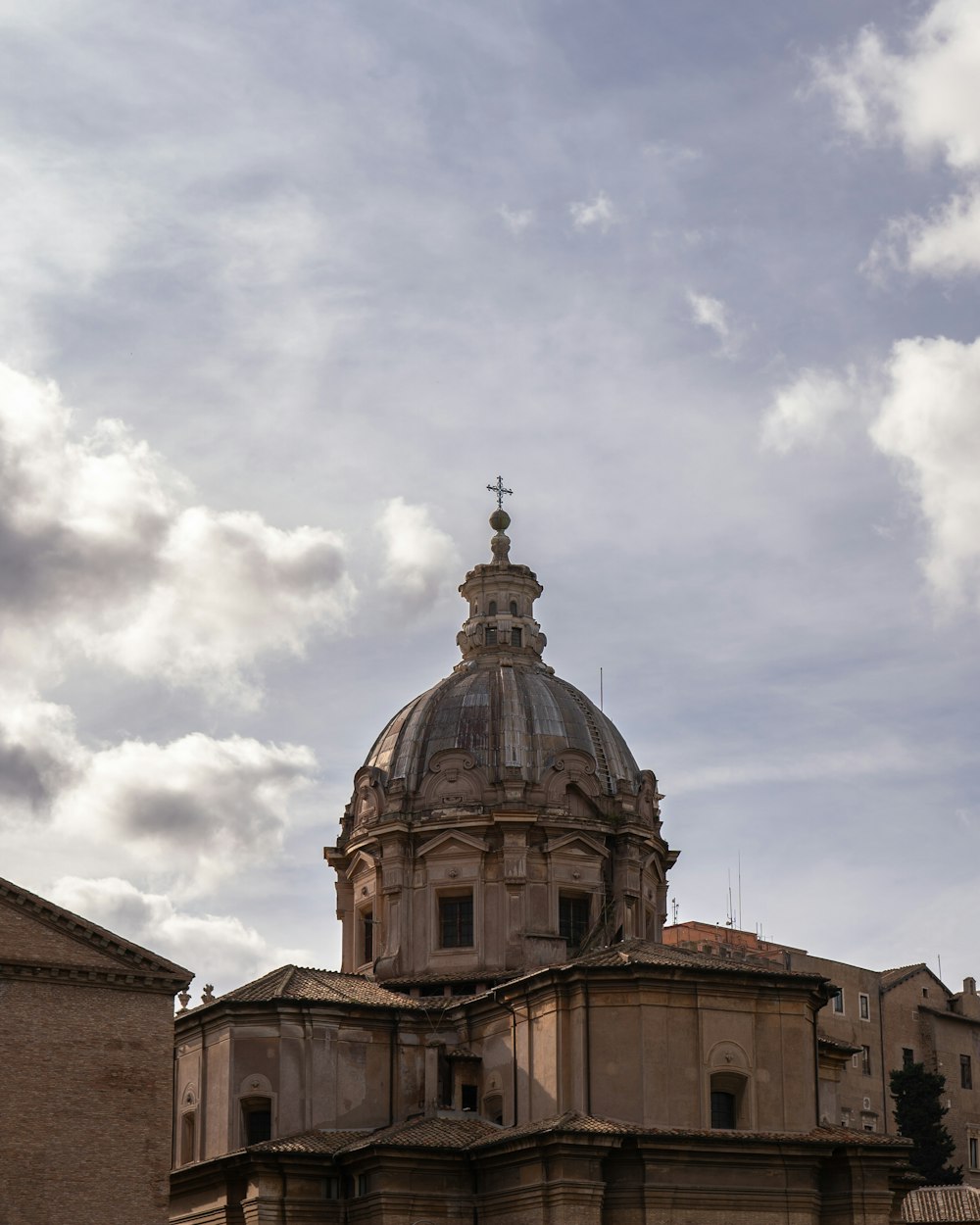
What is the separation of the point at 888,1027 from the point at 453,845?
93.6 feet

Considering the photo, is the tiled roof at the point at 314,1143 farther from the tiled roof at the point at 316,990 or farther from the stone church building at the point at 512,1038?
the tiled roof at the point at 316,990

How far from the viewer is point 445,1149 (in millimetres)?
44344

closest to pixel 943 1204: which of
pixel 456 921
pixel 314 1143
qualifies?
pixel 456 921

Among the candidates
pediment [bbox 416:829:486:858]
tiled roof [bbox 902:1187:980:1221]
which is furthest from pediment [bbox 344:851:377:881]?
tiled roof [bbox 902:1187:980:1221]

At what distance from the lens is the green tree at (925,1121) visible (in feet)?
224

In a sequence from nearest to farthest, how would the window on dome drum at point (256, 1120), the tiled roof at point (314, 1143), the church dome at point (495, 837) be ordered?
1. the tiled roof at point (314, 1143)
2. the window on dome drum at point (256, 1120)
3. the church dome at point (495, 837)

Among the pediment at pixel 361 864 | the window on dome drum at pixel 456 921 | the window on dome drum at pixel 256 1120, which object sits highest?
the pediment at pixel 361 864

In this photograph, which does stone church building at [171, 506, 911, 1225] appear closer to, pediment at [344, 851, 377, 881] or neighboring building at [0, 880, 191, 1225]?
pediment at [344, 851, 377, 881]

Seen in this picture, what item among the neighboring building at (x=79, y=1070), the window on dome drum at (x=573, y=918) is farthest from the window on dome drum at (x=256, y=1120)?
the window on dome drum at (x=573, y=918)

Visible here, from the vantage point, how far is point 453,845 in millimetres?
54344

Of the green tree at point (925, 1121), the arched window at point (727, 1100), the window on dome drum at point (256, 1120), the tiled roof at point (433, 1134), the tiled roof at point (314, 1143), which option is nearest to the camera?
the tiled roof at point (433, 1134)

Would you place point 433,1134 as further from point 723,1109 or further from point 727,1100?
point 727,1100

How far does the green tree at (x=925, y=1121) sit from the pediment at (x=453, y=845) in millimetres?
23747

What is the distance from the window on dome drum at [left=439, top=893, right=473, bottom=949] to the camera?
5334cm
